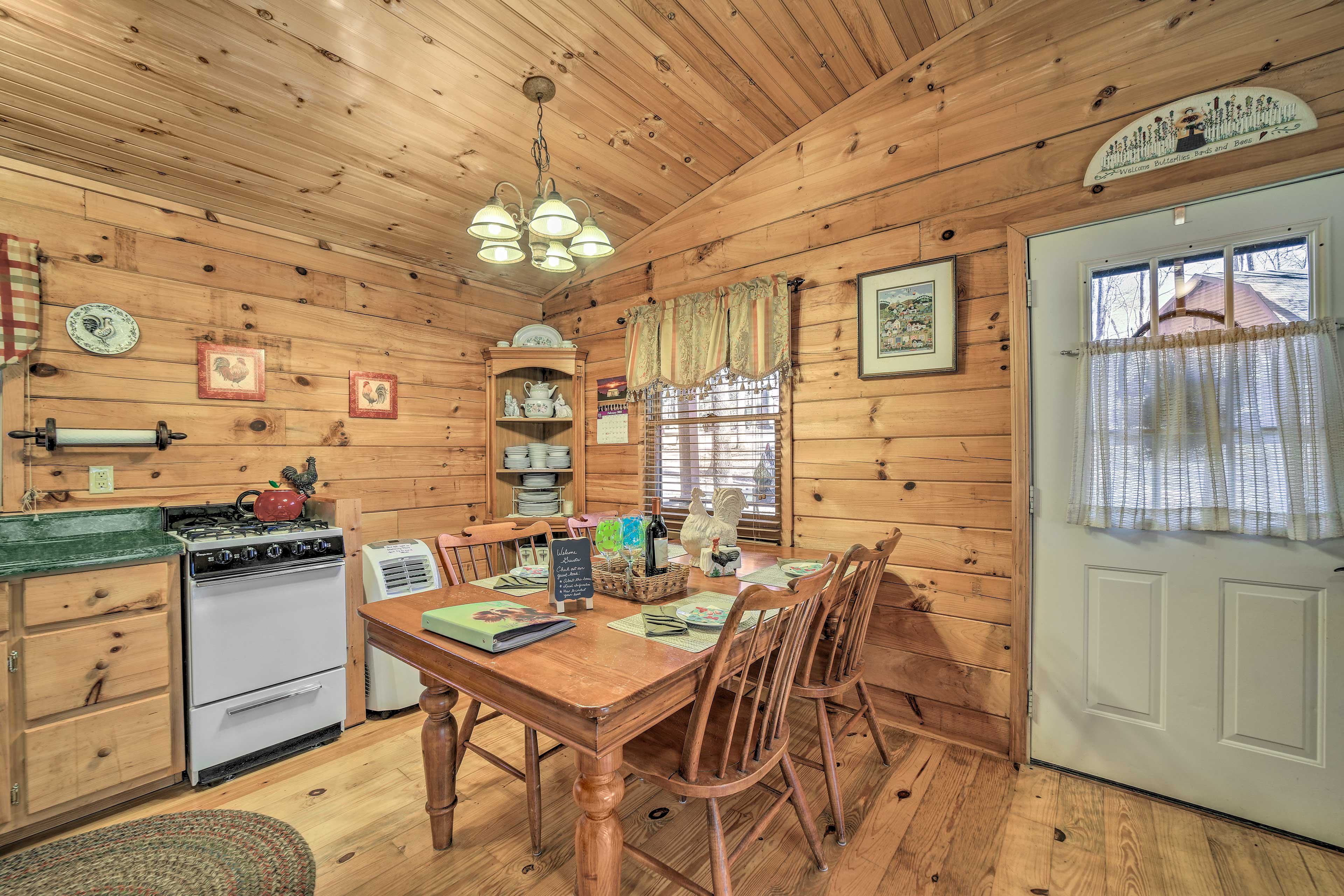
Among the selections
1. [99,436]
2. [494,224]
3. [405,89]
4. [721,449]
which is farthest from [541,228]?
[99,436]

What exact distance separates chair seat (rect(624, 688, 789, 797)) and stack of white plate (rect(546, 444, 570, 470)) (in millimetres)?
2371

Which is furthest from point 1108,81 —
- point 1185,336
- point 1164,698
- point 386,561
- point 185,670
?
point 185,670

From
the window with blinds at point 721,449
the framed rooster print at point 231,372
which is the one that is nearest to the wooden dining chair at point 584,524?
the window with blinds at point 721,449

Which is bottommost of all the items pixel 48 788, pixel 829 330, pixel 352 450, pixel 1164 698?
pixel 48 788

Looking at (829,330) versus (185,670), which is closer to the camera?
(185,670)

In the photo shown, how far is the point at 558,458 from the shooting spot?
146 inches

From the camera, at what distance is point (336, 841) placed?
173cm

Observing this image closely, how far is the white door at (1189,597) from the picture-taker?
168cm

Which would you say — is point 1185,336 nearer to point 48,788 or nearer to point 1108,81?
point 1108,81

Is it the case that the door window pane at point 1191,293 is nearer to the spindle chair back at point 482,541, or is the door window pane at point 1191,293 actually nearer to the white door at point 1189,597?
the white door at point 1189,597

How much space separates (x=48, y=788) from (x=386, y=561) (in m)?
1.21

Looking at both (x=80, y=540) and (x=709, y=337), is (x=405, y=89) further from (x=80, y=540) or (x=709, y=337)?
(x=80, y=540)

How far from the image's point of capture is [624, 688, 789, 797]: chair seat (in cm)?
124

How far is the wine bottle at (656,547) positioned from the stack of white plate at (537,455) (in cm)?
201
